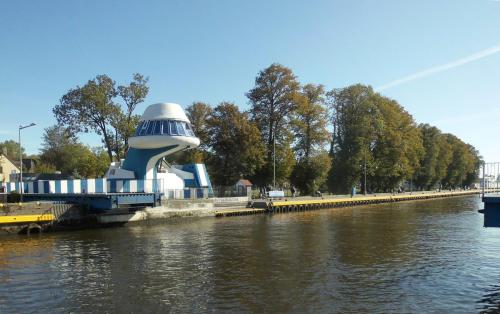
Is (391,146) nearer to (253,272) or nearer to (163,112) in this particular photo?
(163,112)

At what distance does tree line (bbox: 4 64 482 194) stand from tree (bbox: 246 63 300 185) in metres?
0.16

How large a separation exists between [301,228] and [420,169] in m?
83.4

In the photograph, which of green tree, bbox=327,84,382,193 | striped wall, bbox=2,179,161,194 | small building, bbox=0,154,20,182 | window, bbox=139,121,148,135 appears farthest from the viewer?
small building, bbox=0,154,20,182

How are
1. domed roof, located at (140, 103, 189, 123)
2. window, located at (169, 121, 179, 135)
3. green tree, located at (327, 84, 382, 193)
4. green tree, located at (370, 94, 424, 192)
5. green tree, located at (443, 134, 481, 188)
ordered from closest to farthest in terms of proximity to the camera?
window, located at (169, 121, 179, 135), domed roof, located at (140, 103, 189, 123), green tree, located at (327, 84, 382, 193), green tree, located at (370, 94, 424, 192), green tree, located at (443, 134, 481, 188)

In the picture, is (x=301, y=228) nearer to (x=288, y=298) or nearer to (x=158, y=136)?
(x=158, y=136)

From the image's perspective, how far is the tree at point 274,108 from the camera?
74375mm

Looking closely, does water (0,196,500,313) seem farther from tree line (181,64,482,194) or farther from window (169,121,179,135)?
tree line (181,64,482,194)

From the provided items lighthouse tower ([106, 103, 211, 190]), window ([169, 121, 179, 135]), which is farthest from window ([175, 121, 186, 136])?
window ([169, 121, 179, 135])

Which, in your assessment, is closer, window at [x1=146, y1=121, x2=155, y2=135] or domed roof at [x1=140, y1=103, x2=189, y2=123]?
window at [x1=146, y1=121, x2=155, y2=135]

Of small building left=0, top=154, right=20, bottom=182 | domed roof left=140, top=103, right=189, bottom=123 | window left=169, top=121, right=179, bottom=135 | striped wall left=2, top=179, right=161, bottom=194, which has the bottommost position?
striped wall left=2, top=179, right=161, bottom=194

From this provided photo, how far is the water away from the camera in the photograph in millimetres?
16656

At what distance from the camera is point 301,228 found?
40.0 m

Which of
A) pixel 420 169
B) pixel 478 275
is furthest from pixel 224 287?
pixel 420 169

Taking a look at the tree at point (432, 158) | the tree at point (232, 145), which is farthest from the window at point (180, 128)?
the tree at point (432, 158)
